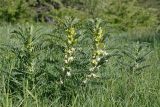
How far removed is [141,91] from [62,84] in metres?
0.61

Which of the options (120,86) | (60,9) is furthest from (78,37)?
(60,9)

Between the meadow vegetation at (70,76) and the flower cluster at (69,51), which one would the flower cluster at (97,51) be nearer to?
the meadow vegetation at (70,76)

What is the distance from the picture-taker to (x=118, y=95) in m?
3.42

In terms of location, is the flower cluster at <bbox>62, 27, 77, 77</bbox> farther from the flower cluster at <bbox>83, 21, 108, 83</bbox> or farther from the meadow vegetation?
the flower cluster at <bbox>83, 21, 108, 83</bbox>

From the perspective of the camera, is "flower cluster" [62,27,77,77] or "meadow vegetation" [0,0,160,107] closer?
"meadow vegetation" [0,0,160,107]

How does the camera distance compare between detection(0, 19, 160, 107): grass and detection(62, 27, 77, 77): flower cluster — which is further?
detection(62, 27, 77, 77): flower cluster

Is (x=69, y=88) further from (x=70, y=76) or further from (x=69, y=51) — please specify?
(x=69, y=51)

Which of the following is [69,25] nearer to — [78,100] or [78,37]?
[78,37]

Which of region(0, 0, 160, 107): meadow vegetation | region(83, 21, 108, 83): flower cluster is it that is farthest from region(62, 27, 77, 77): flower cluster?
region(83, 21, 108, 83): flower cluster

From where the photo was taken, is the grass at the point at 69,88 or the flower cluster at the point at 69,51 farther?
the flower cluster at the point at 69,51

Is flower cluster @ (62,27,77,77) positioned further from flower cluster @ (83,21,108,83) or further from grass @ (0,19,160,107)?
flower cluster @ (83,21,108,83)

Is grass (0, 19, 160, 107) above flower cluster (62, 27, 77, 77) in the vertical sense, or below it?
below

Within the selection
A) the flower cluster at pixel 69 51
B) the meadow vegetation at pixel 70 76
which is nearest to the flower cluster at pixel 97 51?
the meadow vegetation at pixel 70 76

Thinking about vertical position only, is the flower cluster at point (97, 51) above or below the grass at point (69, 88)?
above
